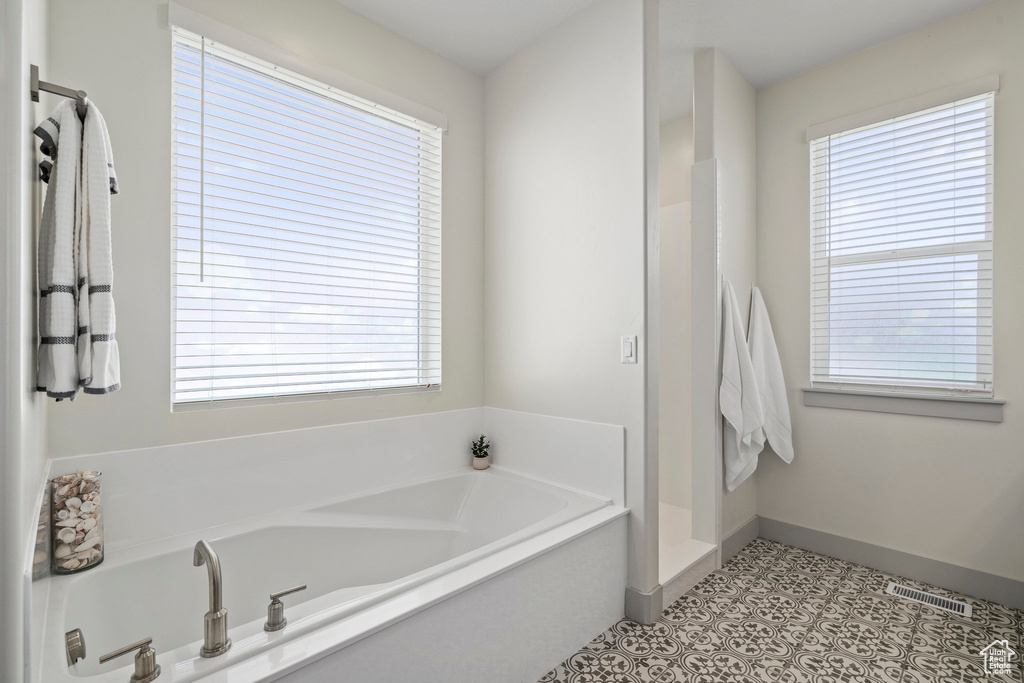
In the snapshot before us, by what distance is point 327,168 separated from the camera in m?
2.07

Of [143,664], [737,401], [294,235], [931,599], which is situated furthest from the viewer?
[737,401]

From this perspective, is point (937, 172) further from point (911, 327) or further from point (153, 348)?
point (153, 348)

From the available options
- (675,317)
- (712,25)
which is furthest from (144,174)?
(675,317)

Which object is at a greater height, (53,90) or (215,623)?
(53,90)

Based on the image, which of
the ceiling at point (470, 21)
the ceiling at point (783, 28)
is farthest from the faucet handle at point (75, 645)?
the ceiling at point (783, 28)

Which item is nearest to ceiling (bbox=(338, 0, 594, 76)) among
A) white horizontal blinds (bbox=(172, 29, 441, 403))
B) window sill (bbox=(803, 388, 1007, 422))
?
white horizontal blinds (bbox=(172, 29, 441, 403))

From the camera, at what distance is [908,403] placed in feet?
7.65

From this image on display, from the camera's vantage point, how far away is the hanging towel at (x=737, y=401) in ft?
8.00

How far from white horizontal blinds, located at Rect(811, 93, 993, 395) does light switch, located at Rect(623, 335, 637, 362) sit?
130cm

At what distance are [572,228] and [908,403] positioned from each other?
1.81 meters

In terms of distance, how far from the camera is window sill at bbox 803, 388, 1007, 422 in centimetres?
212

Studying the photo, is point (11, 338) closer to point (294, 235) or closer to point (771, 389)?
point (294, 235)

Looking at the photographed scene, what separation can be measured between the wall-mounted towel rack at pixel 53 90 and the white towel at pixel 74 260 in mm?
17

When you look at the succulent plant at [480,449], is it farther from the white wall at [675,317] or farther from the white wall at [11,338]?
the white wall at [11,338]
